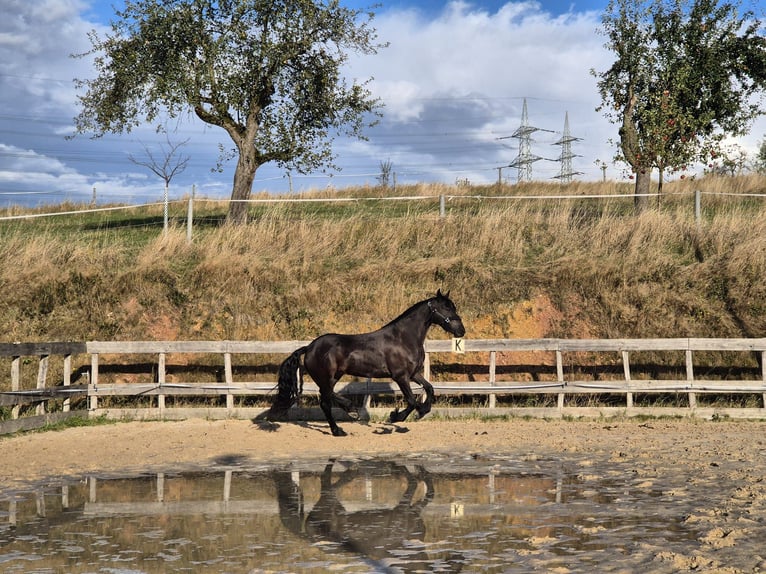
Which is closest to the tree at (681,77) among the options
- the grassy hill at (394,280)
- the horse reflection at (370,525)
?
the grassy hill at (394,280)

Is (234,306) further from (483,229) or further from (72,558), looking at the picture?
(72,558)

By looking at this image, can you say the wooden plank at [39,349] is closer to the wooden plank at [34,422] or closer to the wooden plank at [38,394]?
the wooden plank at [38,394]

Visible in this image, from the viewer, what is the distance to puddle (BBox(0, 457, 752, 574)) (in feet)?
22.0

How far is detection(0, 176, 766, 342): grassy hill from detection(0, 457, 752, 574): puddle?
839cm

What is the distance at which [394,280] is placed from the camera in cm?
2016

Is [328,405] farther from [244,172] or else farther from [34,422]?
[244,172]

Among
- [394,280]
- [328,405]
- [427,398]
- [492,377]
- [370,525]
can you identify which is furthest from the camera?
[394,280]

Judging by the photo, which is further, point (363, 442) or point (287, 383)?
point (287, 383)

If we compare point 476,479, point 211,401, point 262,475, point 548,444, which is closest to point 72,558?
point 262,475

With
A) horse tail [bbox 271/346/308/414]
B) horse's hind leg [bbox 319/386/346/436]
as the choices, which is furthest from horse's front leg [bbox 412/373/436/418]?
horse tail [bbox 271/346/308/414]

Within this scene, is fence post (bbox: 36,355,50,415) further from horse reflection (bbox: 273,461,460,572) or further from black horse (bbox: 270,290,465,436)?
horse reflection (bbox: 273,461,460,572)

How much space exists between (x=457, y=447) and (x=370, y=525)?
16.5 feet

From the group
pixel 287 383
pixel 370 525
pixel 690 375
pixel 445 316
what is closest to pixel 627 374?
pixel 690 375

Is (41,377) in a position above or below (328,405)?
above
